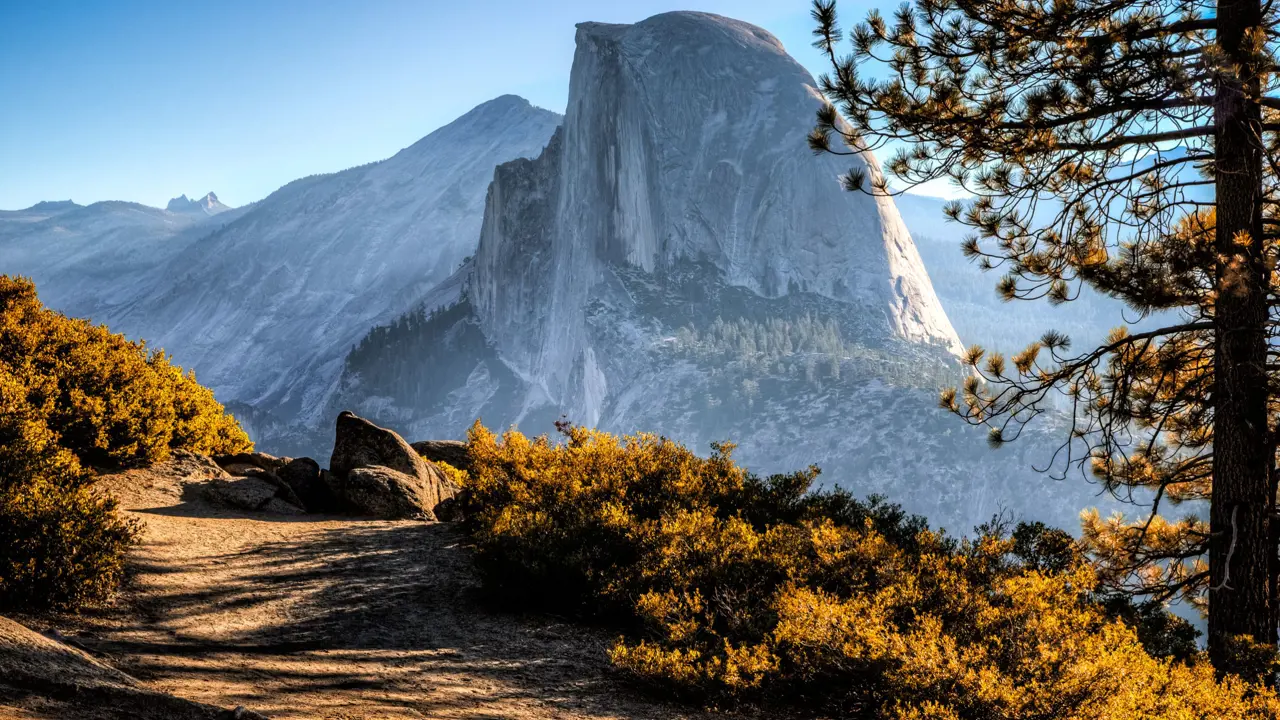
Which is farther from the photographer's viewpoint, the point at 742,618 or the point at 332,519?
the point at 332,519

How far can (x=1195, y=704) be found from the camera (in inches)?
206

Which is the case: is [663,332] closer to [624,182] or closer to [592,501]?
[624,182]

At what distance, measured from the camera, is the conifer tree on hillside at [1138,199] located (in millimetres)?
7379

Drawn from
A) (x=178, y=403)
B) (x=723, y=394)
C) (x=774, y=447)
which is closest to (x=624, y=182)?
(x=723, y=394)

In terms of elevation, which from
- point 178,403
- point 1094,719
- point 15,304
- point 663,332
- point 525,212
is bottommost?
point 1094,719

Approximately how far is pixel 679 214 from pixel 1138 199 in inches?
7254

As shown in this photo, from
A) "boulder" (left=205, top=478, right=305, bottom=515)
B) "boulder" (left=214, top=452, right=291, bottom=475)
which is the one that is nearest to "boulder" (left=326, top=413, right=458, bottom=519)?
"boulder" (left=205, top=478, right=305, bottom=515)

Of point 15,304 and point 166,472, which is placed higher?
point 15,304

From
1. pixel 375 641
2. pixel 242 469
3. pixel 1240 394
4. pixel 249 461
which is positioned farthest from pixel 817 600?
pixel 249 461

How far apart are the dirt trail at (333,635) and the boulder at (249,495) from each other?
3.08 ft

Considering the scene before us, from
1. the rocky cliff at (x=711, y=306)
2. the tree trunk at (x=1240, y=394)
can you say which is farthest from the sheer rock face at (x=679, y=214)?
the tree trunk at (x=1240, y=394)

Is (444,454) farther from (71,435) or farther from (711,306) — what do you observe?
(711,306)

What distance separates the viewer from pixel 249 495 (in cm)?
1101

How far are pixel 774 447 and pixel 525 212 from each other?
83.7 meters
